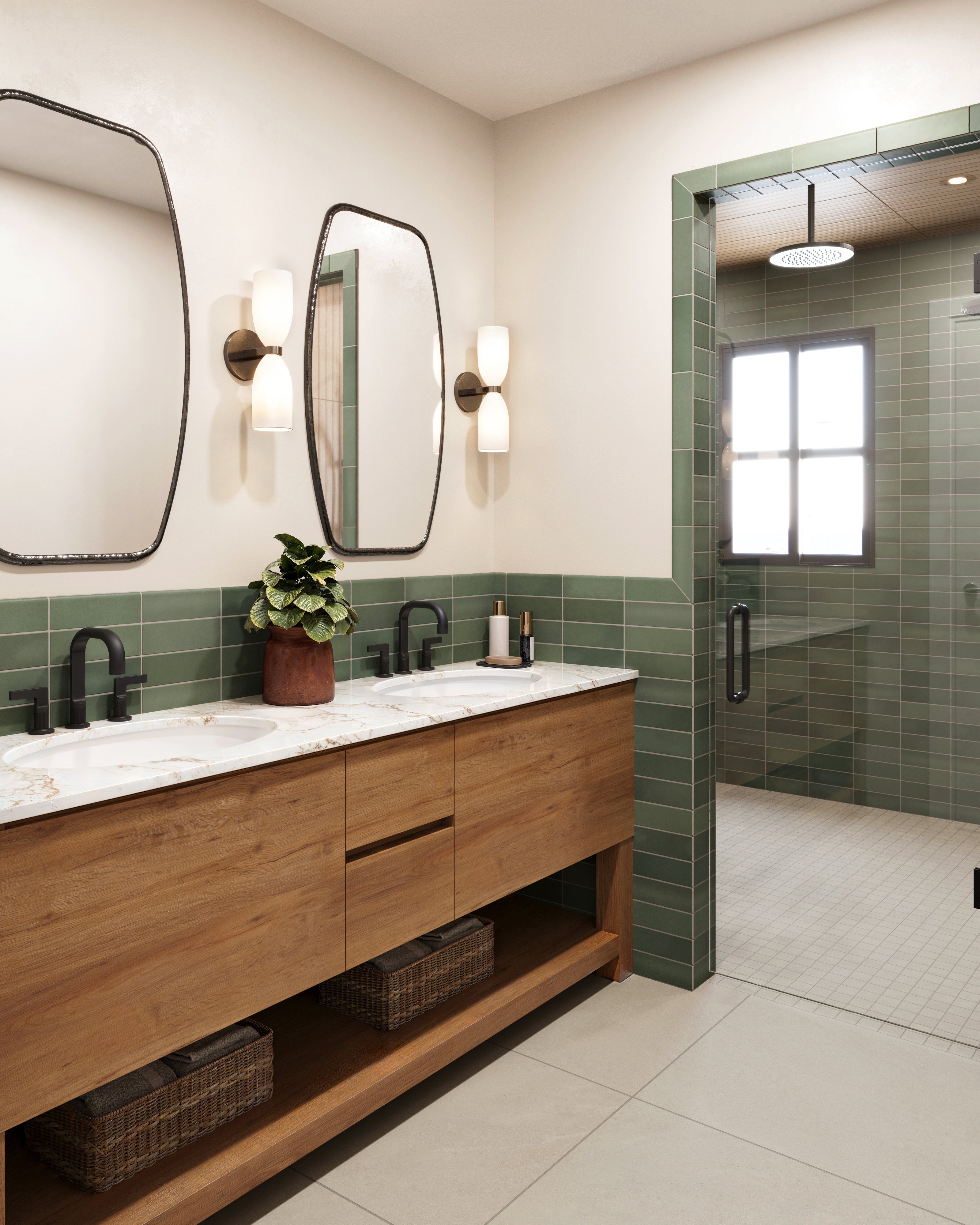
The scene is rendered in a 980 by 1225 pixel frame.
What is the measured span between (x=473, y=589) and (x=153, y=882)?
5.65 feet

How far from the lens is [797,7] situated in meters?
2.37

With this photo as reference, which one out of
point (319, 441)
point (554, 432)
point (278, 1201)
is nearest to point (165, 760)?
point (278, 1201)

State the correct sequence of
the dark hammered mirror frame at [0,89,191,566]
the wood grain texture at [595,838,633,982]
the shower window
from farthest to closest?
the wood grain texture at [595,838,633,982]
the shower window
the dark hammered mirror frame at [0,89,191,566]

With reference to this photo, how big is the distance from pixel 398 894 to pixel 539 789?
0.55 metres

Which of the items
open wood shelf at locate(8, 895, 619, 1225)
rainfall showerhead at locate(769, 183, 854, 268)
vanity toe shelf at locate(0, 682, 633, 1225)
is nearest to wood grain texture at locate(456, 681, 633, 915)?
vanity toe shelf at locate(0, 682, 633, 1225)

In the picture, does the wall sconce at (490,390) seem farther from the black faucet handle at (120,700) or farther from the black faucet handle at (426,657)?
the black faucet handle at (120,700)

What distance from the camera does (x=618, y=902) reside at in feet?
9.21

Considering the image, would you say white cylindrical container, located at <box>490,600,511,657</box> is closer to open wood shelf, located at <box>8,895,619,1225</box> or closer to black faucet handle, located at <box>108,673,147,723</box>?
open wood shelf, located at <box>8,895,619,1225</box>

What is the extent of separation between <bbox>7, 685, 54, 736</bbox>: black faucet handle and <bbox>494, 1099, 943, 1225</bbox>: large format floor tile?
1313 mm

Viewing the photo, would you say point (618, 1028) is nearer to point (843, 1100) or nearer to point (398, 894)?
point (843, 1100)

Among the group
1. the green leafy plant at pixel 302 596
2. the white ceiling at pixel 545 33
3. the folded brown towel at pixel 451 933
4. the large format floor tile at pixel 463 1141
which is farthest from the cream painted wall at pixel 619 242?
the large format floor tile at pixel 463 1141

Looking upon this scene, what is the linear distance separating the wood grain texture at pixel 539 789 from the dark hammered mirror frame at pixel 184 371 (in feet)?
2.79

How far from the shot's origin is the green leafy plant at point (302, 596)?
217 cm

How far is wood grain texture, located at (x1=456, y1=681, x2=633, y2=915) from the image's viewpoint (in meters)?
2.24
